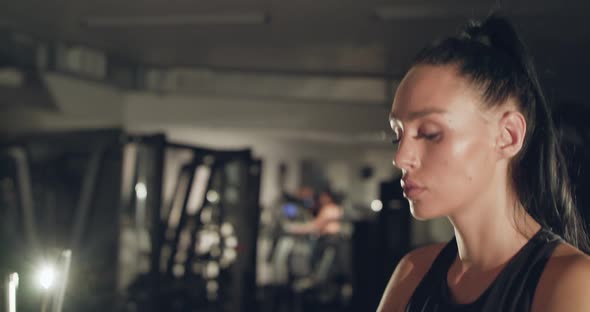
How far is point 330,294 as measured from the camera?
23.4 ft

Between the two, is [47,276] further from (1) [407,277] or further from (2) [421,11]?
(2) [421,11]

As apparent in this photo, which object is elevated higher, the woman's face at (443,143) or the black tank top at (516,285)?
the woman's face at (443,143)

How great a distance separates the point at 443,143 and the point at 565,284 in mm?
279

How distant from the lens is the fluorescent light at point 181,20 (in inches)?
188

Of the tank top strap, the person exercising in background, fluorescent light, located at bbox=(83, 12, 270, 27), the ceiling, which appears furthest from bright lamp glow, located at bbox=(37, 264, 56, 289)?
the person exercising in background

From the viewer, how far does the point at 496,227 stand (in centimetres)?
100

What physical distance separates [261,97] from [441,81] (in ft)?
19.6

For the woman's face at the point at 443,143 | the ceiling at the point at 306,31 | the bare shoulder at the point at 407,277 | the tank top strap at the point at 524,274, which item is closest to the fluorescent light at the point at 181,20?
the ceiling at the point at 306,31

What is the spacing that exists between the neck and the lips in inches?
3.3

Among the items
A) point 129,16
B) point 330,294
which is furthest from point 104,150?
point 330,294

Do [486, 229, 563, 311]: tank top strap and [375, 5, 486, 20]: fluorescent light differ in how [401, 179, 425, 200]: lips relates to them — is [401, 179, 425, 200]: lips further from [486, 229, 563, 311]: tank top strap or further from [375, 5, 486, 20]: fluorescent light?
[375, 5, 486, 20]: fluorescent light

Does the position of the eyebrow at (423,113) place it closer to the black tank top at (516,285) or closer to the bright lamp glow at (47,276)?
the black tank top at (516,285)

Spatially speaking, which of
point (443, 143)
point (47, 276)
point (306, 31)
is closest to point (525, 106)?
point (443, 143)

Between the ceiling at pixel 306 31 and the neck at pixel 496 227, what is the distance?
10.5ft
